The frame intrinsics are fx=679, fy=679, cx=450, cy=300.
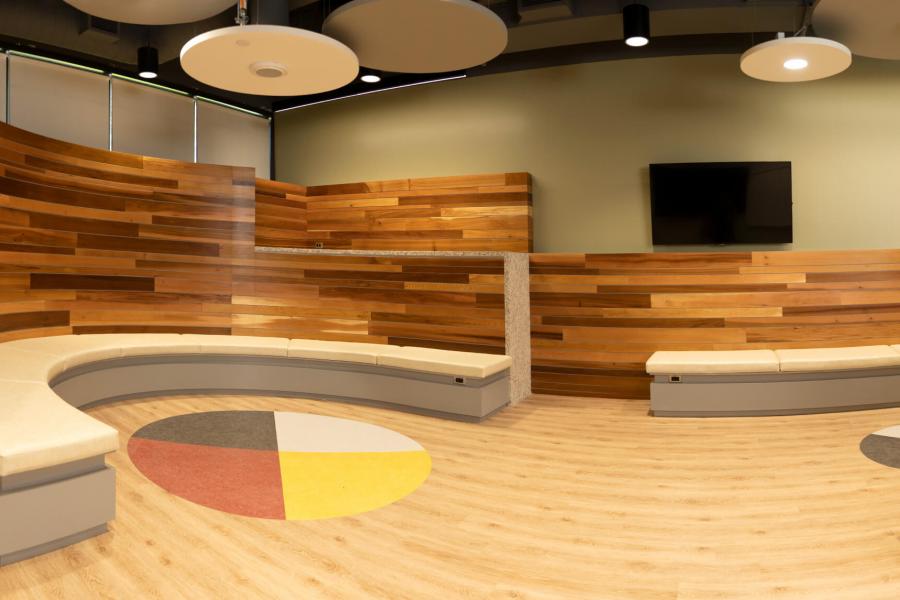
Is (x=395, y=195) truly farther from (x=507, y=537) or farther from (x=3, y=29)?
(x=507, y=537)

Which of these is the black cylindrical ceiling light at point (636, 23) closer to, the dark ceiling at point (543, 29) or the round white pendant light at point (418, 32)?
the dark ceiling at point (543, 29)

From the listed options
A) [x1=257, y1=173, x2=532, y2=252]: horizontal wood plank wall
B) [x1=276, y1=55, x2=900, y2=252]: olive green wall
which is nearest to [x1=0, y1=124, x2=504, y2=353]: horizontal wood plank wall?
[x1=257, y1=173, x2=532, y2=252]: horizontal wood plank wall

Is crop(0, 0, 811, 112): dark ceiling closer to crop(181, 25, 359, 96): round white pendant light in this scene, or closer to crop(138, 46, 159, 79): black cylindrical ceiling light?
crop(138, 46, 159, 79): black cylindrical ceiling light

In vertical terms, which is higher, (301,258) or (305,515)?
(301,258)

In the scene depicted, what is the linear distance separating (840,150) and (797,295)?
207 cm

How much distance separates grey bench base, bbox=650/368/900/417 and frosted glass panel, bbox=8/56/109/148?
6686 mm

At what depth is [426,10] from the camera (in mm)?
4715

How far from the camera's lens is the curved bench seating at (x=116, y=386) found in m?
2.75

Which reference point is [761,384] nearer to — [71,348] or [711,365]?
[711,365]

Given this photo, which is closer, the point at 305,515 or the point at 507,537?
the point at 507,537

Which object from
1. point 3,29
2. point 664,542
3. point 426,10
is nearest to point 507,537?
point 664,542

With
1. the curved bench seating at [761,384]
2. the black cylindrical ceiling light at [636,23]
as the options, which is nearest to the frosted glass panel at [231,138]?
the black cylindrical ceiling light at [636,23]

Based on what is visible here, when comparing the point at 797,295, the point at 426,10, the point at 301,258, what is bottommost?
the point at 797,295

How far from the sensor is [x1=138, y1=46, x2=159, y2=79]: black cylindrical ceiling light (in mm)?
7000
